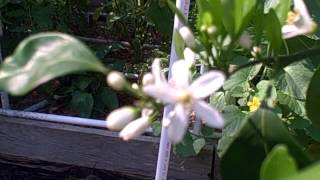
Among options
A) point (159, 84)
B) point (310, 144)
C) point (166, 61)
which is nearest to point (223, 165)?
point (159, 84)

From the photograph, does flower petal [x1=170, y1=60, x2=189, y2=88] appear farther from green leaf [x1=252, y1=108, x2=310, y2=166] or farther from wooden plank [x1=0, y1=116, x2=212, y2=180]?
wooden plank [x1=0, y1=116, x2=212, y2=180]

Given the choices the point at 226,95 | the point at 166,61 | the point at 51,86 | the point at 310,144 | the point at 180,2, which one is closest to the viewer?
the point at 180,2

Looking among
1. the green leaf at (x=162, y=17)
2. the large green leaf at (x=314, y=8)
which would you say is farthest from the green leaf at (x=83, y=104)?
the large green leaf at (x=314, y=8)

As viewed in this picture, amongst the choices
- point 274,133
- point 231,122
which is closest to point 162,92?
point 274,133

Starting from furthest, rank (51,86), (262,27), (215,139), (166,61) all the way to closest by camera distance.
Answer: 1. (51,86)
2. (166,61)
3. (215,139)
4. (262,27)

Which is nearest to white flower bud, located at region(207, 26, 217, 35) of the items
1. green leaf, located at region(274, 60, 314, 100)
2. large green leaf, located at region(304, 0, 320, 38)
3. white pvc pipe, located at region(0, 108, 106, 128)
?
large green leaf, located at region(304, 0, 320, 38)

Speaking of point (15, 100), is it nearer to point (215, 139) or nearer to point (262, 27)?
point (215, 139)
